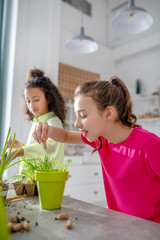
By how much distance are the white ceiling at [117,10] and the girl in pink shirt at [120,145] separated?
168 inches

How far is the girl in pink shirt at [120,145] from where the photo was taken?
0.94 meters

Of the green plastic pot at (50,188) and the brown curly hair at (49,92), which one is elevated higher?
the brown curly hair at (49,92)

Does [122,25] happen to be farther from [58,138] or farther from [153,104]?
[153,104]

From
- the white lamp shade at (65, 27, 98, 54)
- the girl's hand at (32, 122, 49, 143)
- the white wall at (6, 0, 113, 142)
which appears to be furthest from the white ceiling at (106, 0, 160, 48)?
the girl's hand at (32, 122, 49, 143)

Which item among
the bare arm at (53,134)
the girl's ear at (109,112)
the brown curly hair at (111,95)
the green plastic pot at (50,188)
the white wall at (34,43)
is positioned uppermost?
the white wall at (34,43)

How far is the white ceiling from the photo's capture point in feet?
15.9

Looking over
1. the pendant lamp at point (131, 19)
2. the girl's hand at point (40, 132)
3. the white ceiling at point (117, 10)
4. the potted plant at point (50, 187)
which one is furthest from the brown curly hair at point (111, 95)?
the white ceiling at point (117, 10)

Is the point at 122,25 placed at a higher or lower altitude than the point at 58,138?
higher

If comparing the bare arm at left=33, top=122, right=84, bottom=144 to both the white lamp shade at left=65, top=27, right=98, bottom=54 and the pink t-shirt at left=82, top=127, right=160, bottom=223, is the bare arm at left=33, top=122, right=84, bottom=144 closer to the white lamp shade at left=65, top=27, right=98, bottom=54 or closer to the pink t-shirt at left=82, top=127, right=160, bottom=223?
the pink t-shirt at left=82, top=127, right=160, bottom=223

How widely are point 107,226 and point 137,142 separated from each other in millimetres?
455

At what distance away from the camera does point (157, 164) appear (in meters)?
0.89

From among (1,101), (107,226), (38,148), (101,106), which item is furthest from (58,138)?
(1,101)

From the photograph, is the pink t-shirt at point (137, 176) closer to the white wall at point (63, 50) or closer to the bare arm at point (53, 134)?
the bare arm at point (53, 134)

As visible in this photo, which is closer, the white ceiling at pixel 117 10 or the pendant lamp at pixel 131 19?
the pendant lamp at pixel 131 19
